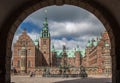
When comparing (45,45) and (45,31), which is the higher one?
(45,31)

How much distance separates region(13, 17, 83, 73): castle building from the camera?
78.4 metres

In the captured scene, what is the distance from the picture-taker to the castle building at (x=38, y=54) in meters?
78.4

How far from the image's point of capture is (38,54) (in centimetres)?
9444

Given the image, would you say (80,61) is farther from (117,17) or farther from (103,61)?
(117,17)

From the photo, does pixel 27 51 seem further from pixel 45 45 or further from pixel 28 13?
pixel 28 13

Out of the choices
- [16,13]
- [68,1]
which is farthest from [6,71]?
[68,1]

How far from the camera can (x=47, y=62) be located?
10725cm

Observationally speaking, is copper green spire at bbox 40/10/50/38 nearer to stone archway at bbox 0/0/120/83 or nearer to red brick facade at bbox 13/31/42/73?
red brick facade at bbox 13/31/42/73

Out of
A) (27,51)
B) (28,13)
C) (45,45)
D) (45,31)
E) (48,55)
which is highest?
(45,31)

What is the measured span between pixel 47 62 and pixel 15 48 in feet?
84.9

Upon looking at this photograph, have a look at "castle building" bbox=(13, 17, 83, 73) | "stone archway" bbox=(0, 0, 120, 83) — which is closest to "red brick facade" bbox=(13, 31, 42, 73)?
"castle building" bbox=(13, 17, 83, 73)

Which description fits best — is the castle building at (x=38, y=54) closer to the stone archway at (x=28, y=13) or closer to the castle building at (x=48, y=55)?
the castle building at (x=48, y=55)

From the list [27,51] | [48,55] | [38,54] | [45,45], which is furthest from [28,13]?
[45,45]

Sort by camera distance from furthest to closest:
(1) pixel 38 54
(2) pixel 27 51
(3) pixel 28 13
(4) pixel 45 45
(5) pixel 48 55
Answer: (4) pixel 45 45 → (5) pixel 48 55 → (1) pixel 38 54 → (2) pixel 27 51 → (3) pixel 28 13
